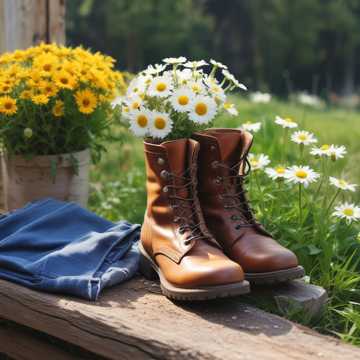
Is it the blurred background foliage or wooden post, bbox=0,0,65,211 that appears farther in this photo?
the blurred background foliage

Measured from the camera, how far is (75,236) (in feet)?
7.29

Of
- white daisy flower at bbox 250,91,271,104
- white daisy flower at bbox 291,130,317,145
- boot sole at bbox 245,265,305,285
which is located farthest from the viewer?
white daisy flower at bbox 250,91,271,104

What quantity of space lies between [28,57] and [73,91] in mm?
274

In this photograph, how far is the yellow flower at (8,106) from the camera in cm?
252

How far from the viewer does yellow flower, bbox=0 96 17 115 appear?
8.27 feet

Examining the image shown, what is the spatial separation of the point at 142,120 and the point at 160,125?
0.21ft

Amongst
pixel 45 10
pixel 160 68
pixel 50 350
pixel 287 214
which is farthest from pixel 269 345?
pixel 45 10

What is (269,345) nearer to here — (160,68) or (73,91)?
(160,68)

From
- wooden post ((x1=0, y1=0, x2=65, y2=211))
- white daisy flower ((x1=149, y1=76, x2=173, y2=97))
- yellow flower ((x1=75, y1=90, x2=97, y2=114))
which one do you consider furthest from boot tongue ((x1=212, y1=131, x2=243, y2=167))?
wooden post ((x1=0, y1=0, x2=65, y2=211))

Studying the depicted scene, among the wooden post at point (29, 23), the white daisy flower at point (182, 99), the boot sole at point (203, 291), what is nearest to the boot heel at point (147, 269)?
the boot sole at point (203, 291)

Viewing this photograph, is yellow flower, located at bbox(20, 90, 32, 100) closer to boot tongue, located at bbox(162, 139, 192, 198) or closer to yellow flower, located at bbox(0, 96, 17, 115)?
yellow flower, located at bbox(0, 96, 17, 115)

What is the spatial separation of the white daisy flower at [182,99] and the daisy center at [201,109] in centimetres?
2

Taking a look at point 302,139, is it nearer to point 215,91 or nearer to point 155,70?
point 215,91

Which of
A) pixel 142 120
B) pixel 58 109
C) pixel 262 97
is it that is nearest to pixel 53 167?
pixel 58 109
